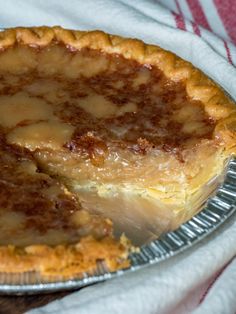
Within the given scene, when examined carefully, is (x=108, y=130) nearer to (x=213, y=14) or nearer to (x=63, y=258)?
(x=63, y=258)

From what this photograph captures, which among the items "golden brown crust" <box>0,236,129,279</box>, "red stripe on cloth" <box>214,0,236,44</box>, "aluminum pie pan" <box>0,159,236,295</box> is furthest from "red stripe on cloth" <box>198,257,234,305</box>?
"red stripe on cloth" <box>214,0,236,44</box>

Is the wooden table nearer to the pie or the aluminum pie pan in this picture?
the aluminum pie pan

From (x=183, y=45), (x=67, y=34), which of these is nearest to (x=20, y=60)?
(x=67, y=34)

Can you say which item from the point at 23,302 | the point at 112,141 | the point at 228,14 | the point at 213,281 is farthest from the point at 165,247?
the point at 228,14

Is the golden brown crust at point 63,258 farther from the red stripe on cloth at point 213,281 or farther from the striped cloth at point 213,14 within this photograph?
the striped cloth at point 213,14

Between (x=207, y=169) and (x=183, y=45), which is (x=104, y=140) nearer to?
(x=207, y=169)

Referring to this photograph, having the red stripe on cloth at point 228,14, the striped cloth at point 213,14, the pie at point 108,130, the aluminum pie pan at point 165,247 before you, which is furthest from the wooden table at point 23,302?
the red stripe on cloth at point 228,14
